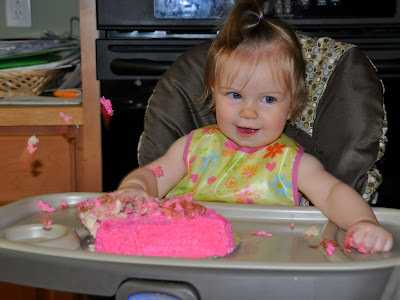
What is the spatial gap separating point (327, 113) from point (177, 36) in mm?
571

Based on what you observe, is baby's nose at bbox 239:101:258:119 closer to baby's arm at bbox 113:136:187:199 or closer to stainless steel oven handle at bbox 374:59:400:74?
baby's arm at bbox 113:136:187:199

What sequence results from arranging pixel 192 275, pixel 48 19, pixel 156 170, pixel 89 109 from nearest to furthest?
pixel 192 275 → pixel 156 170 → pixel 89 109 → pixel 48 19

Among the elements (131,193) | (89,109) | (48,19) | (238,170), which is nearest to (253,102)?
(238,170)

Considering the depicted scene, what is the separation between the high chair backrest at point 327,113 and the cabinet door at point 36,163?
515 millimetres

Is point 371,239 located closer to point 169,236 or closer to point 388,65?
point 169,236

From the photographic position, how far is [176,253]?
736 millimetres

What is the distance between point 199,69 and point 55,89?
30.5 inches

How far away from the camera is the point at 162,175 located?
1132 millimetres

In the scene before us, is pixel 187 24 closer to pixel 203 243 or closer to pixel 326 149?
pixel 326 149

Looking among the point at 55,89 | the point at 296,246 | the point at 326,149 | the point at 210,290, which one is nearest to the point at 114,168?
the point at 55,89

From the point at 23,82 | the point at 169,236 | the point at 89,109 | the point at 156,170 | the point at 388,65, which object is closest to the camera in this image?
the point at 169,236

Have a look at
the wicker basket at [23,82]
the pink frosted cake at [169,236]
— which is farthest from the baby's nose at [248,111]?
the wicker basket at [23,82]

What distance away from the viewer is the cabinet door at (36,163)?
163 cm

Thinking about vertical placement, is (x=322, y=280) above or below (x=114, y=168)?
above
